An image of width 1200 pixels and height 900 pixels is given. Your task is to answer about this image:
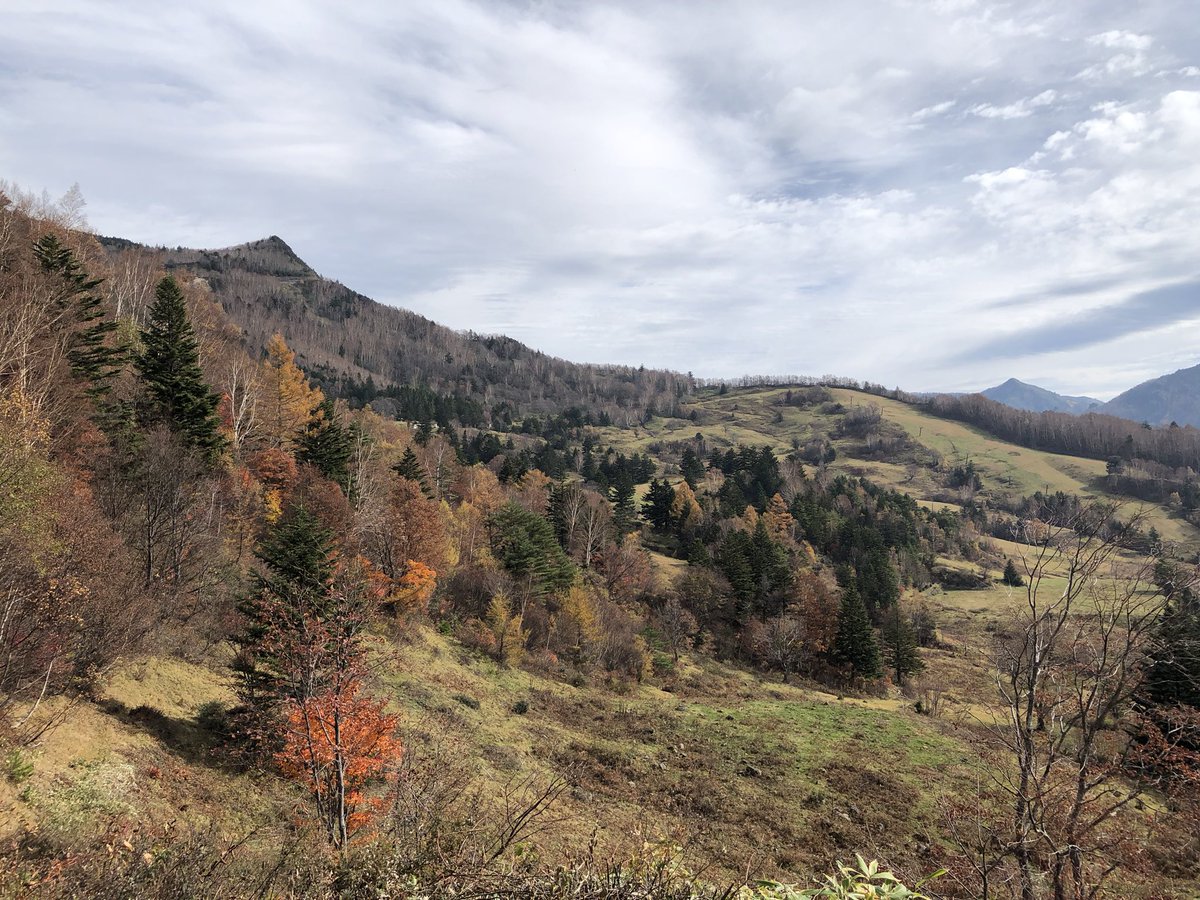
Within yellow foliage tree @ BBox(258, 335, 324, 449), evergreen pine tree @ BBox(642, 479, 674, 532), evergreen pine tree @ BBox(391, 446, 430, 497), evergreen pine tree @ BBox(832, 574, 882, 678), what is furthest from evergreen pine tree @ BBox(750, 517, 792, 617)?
yellow foliage tree @ BBox(258, 335, 324, 449)

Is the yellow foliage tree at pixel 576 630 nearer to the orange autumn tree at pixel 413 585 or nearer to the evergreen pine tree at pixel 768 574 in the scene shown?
the orange autumn tree at pixel 413 585

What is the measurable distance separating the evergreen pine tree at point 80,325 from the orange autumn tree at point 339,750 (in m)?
23.4

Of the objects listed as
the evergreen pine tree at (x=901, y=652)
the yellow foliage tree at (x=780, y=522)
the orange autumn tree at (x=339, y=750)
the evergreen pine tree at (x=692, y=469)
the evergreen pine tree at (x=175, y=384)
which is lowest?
the evergreen pine tree at (x=901, y=652)

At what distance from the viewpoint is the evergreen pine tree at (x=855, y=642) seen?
55750 millimetres

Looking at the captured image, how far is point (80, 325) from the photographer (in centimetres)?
3045

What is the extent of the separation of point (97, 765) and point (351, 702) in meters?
6.28

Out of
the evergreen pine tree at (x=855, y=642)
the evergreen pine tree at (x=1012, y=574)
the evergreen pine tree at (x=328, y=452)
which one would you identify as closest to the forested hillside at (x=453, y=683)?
the evergreen pine tree at (x=328, y=452)

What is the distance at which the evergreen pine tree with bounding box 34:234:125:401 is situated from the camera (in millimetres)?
27922

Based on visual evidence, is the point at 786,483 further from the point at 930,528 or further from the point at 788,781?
the point at 788,781

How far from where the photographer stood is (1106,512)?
30.3 feet

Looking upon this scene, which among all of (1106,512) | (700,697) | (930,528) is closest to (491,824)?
(1106,512)

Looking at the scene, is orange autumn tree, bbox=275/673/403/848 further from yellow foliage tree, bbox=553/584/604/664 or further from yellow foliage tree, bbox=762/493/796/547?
yellow foliage tree, bbox=762/493/796/547

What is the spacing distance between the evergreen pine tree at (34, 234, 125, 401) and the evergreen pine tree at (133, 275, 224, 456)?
1.77 meters

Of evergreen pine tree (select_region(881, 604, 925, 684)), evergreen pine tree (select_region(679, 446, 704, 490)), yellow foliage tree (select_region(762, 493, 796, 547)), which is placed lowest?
evergreen pine tree (select_region(881, 604, 925, 684))
